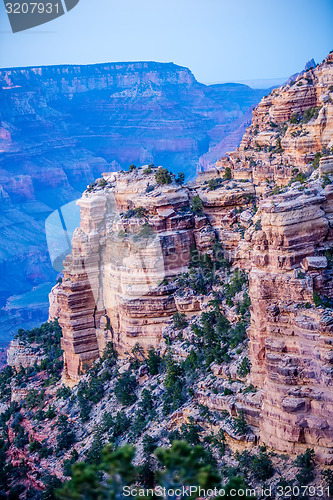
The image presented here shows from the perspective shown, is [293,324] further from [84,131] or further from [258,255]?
[84,131]

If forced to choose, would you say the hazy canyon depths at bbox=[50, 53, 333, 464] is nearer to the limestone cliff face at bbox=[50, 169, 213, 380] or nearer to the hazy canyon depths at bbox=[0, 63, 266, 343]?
the limestone cliff face at bbox=[50, 169, 213, 380]

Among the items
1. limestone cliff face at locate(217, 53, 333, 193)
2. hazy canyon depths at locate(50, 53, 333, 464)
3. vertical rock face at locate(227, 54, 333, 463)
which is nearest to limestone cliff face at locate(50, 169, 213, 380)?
hazy canyon depths at locate(50, 53, 333, 464)

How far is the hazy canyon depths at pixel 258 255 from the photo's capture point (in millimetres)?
35438

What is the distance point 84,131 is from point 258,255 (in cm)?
11747

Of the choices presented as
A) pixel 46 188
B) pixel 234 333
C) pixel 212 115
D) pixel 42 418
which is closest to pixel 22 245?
pixel 46 188

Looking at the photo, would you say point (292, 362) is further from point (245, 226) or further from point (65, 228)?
point (65, 228)

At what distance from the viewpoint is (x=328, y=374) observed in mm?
34062

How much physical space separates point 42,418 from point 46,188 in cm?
8588

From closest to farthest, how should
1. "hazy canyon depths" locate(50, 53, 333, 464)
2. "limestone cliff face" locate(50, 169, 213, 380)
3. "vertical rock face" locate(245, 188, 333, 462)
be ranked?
1. "vertical rock face" locate(245, 188, 333, 462)
2. "hazy canyon depths" locate(50, 53, 333, 464)
3. "limestone cliff face" locate(50, 169, 213, 380)

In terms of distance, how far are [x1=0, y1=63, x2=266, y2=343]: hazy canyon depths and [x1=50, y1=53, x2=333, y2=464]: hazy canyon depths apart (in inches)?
2565

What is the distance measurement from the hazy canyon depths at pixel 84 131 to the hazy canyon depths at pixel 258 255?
65.2 metres

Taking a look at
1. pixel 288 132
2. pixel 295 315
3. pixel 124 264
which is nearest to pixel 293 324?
pixel 295 315

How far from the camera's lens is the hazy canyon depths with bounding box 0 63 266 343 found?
13288cm

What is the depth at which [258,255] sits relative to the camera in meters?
38.0
